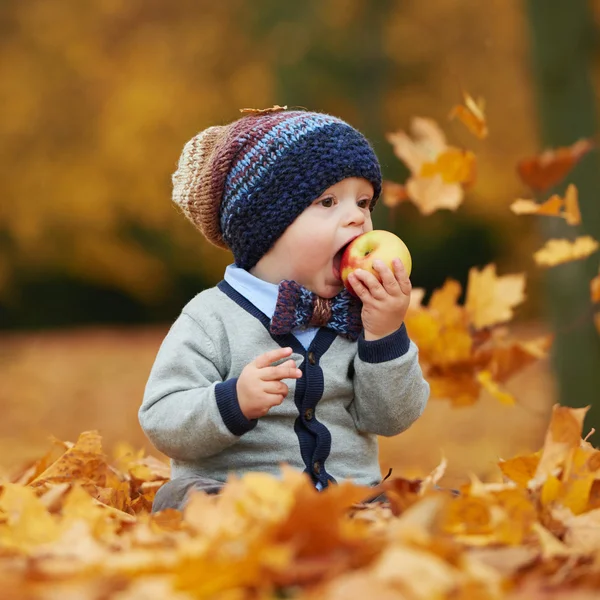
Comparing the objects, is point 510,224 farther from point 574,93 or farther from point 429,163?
point 429,163

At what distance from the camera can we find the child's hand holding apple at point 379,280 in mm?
2105

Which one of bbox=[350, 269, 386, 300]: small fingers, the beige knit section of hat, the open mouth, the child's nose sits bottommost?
bbox=[350, 269, 386, 300]: small fingers

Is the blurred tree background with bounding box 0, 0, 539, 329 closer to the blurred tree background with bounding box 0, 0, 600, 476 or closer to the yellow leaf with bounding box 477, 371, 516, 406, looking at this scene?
the blurred tree background with bounding box 0, 0, 600, 476

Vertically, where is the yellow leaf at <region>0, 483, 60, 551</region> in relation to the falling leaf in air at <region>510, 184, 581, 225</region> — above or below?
below

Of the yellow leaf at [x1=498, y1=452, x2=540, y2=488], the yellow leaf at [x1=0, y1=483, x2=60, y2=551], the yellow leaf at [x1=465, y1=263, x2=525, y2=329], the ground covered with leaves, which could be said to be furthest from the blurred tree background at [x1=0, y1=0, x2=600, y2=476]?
the yellow leaf at [x1=0, y1=483, x2=60, y2=551]

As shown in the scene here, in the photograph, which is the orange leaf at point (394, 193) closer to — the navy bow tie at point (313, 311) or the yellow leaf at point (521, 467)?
the navy bow tie at point (313, 311)

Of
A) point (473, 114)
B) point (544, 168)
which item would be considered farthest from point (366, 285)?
point (544, 168)

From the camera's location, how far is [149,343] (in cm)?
1090

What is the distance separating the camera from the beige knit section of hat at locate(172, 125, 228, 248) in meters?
2.33

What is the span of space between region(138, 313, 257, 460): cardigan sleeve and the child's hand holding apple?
0.36 m

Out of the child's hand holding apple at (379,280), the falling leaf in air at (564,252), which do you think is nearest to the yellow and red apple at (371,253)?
the child's hand holding apple at (379,280)

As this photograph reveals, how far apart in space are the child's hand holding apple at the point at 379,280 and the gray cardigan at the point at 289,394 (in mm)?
44

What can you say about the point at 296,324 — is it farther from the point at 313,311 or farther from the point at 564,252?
the point at 564,252

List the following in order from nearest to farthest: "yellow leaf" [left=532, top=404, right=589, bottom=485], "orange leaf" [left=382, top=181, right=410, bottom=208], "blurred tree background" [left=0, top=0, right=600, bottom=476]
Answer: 1. "yellow leaf" [left=532, top=404, right=589, bottom=485]
2. "orange leaf" [left=382, top=181, right=410, bottom=208]
3. "blurred tree background" [left=0, top=0, right=600, bottom=476]
